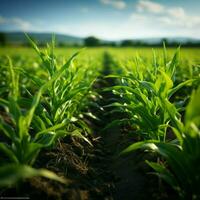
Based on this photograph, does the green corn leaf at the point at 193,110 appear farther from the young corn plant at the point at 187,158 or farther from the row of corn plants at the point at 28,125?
the row of corn plants at the point at 28,125

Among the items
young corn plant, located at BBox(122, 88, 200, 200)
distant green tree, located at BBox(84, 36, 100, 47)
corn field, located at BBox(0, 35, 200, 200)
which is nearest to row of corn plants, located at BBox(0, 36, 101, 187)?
corn field, located at BBox(0, 35, 200, 200)

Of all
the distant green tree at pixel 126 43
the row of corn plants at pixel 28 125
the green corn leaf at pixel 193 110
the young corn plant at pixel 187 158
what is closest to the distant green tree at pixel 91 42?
the distant green tree at pixel 126 43

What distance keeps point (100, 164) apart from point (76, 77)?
1.06 meters

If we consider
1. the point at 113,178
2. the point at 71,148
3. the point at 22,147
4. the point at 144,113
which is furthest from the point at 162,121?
the point at 22,147

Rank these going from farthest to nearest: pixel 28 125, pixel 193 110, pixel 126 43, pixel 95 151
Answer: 1. pixel 126 43
2. pixel 95 151
3. pixel 28 125
4. pixel 193 110

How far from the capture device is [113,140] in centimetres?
337

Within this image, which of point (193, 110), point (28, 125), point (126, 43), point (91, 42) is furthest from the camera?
point (91, 42)

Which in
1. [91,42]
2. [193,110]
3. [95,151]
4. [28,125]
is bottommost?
[95,151]

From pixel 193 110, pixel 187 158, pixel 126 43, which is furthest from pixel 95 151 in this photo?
pixel 126 43

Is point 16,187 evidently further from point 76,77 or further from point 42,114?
point 76,77

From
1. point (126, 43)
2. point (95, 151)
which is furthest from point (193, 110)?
point (126, 43)

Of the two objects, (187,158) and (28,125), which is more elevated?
(28,125)

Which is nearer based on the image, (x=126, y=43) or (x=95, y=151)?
(x=95, y=151)

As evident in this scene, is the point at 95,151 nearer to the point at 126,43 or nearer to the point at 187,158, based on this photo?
the point at 187,158
